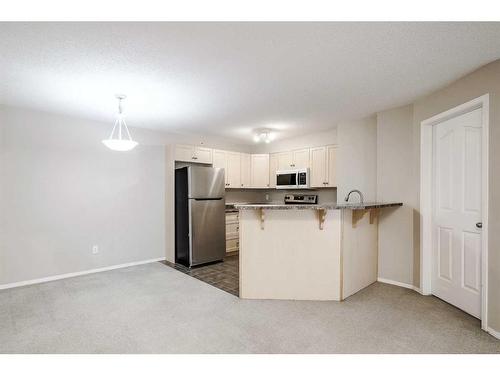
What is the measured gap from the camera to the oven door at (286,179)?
507 cm

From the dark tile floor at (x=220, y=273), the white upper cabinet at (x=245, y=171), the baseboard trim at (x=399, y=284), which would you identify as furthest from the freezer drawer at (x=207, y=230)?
the baseboard trim at (x=399, y=284)

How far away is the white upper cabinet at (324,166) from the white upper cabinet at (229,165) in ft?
5.20

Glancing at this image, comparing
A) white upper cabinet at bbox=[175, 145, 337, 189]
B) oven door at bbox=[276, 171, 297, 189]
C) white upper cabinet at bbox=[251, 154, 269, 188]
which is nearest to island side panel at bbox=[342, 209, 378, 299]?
white upper cabinet at bbox=[175, 145, 337, 189]

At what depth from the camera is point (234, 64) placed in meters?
2.35

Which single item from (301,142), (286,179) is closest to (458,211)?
(286,179)

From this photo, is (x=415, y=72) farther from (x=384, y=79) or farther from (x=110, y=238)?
(x=110, y=238)

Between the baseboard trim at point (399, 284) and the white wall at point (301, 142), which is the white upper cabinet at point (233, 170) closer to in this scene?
the white wall at point (301, 142)

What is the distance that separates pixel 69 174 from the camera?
12.7 feet

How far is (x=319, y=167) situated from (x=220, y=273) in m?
2.54

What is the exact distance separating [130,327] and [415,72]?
353cm

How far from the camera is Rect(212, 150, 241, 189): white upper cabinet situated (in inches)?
210

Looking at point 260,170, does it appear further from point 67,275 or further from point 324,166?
point 67,275

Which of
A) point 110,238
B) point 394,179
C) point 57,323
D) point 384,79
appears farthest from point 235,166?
point 57,323
